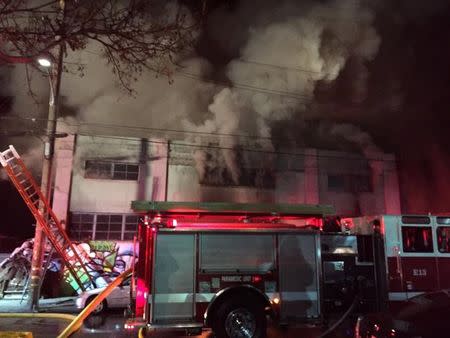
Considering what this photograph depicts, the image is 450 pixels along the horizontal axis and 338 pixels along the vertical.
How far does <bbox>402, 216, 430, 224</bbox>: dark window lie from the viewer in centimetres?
800

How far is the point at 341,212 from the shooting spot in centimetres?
→ 1897

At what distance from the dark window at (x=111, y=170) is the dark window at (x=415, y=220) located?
11213mm

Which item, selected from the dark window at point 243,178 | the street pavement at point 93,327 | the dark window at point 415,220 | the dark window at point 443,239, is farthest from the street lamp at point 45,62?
the dark window at point 243,178

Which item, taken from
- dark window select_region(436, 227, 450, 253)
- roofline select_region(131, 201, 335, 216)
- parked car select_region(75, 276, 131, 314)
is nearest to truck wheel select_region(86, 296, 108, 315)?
parked car select_region(75, 276, 131, 314)

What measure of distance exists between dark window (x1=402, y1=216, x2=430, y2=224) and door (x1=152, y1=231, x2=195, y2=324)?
3917 millimetres

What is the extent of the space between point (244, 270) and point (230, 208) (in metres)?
1.03

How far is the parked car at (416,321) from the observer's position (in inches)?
163

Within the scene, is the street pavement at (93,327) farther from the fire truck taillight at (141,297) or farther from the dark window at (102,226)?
the dark window at (102,226)

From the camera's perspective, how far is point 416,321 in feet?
14.3

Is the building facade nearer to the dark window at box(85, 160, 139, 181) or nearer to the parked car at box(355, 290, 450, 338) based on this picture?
the dark window at box(85, 160, 139, 181)

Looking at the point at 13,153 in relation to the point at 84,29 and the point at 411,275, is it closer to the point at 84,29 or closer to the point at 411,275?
the point at 84,29

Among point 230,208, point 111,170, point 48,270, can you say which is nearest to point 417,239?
point 230,208

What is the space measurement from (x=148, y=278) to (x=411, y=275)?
455 cm

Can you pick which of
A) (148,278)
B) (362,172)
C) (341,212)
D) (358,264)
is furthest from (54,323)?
(362,172)
